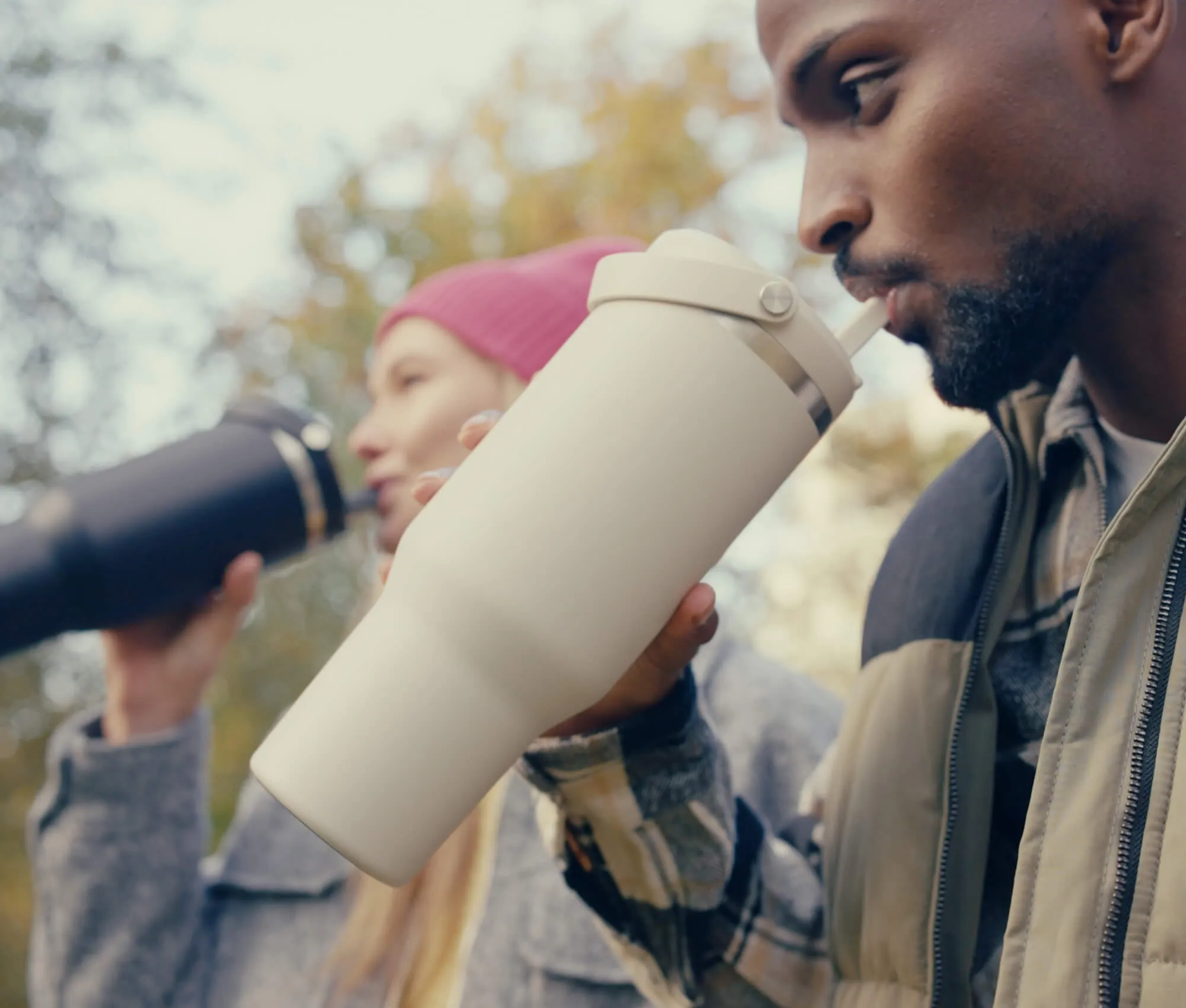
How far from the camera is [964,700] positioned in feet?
2.42

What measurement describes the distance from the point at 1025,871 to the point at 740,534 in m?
0.21

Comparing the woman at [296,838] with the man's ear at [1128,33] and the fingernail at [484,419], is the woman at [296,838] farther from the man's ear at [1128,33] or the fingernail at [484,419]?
the man's ear at [1128,33]

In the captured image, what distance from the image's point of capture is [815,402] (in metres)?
0.62

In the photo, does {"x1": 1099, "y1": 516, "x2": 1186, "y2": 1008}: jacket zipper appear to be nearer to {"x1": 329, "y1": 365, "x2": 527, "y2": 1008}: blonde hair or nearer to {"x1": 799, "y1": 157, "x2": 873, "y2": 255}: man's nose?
{"x1": 799, "y1": 157, "x2": 873, "y2": 255}: man's nose

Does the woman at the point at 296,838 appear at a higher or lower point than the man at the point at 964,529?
lower

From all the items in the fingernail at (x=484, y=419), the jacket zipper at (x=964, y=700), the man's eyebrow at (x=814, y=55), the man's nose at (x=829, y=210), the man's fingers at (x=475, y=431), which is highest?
the man's eyebrow at (x=814, y=55)

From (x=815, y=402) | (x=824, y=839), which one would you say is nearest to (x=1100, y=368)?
(x=815, y=402)

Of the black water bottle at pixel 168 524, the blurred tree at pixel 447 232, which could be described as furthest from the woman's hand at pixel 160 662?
the blurred tree at pixel 447 232

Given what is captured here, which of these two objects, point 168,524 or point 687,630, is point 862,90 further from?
point 168,524

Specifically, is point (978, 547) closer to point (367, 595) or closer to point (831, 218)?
point (831, 218)

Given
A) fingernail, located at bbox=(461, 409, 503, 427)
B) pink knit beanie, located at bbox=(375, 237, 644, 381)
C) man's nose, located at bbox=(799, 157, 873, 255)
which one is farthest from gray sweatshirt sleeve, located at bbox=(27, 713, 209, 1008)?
man's nose, located at bbox=(799, 157, 873, 255)

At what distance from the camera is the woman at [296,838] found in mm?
1283

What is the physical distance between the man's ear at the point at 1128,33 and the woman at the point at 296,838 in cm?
77

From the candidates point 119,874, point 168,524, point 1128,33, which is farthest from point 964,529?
point 119,874
